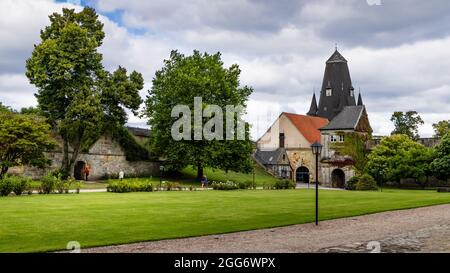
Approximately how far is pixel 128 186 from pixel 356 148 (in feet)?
125

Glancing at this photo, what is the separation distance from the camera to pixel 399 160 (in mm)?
54531

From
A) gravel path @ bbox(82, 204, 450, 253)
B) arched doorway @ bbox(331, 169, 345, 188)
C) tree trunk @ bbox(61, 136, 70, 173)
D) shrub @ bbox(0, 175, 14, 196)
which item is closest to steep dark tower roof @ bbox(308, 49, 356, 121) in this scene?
arched doorway @ bbox(331, 169, 345, 188)

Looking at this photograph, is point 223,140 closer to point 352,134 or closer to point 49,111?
point 49,111

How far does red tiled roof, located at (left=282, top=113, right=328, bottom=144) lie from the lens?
234 ft

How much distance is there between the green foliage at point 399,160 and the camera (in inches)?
2115

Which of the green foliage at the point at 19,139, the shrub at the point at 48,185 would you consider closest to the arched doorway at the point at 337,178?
the green foliage at the point at 19,139

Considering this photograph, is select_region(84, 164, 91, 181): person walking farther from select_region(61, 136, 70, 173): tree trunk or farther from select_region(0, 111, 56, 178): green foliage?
select_region(0, 111, 56, 178): green foliage

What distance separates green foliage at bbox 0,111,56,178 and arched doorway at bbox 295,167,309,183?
40.5m

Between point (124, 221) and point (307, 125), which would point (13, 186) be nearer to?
point (124, 221)

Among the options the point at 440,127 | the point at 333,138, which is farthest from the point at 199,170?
the point at 440,127
